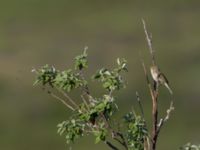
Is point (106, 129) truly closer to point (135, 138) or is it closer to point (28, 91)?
point (135, 138)

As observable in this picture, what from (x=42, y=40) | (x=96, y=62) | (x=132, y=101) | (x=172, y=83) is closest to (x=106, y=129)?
(x=132, y=101)

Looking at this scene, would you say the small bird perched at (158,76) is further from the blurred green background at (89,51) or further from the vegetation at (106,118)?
the blurred green background at (89,51)

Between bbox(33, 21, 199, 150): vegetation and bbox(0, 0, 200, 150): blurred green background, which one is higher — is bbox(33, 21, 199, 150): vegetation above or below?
below

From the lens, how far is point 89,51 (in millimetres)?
27984

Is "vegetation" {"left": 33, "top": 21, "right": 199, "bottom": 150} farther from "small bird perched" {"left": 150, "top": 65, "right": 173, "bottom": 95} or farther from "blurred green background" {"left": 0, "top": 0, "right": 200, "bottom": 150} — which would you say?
"blurred green background" {"left": 0, "top": 0, "right": 200, "bottom": 150}

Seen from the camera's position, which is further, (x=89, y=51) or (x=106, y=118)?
(x=89, y=51)

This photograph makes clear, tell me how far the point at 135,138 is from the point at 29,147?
13.7 meters

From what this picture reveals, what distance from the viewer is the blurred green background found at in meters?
22.4

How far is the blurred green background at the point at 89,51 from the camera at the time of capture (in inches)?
880

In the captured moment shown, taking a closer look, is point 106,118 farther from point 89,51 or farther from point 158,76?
point 89,51

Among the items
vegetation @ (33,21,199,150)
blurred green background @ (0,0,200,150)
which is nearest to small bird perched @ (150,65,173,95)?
vegetation @ (33,21,199,150)

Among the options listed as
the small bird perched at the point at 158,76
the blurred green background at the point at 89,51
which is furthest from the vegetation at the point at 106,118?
the blurred green background at the point at 89,51

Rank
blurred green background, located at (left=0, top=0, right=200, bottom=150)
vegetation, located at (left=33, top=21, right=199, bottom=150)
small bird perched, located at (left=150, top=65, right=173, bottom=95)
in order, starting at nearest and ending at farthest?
vegetation, located at (left=33, top=21, right=199, bottom=150), small bird perched, located at (left=150, top=65, right=173, bottom=95), blurred green background, located at (left=0, top=0, right=200, bottom=150)

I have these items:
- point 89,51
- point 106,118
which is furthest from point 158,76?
point 89,51
